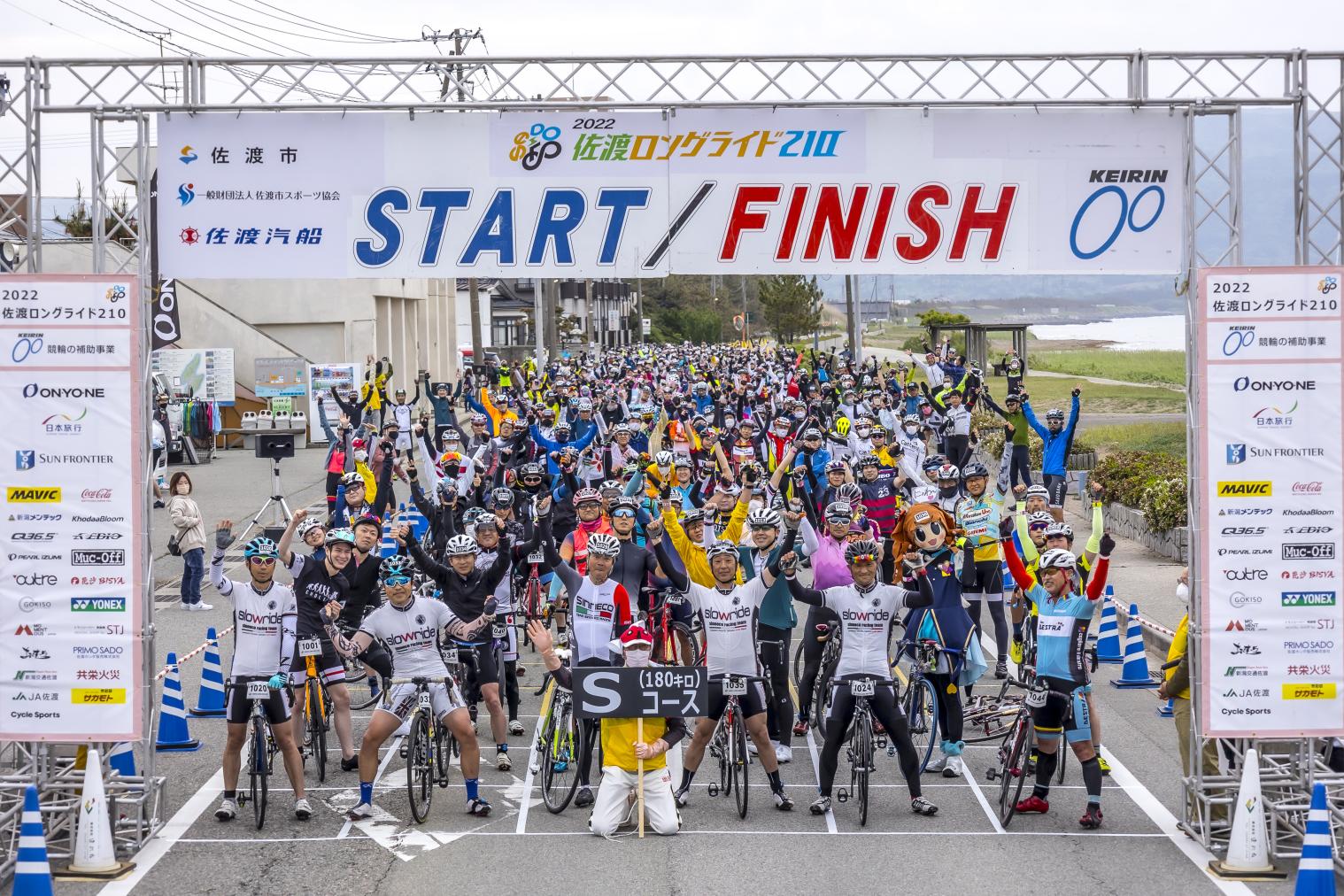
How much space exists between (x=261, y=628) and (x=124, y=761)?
1571 millimetres

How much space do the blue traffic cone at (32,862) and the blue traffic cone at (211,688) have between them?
5.77 meters

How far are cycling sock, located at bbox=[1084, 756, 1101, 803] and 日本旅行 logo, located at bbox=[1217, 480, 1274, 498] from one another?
6.87ft

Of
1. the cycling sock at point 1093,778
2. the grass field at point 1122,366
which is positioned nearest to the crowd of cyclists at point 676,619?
the cycling sock at point 1093,778

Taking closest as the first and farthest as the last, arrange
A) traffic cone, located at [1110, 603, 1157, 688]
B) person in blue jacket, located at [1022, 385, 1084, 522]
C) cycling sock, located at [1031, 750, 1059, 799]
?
cycling sock, located at [1031, 750, 1059, 799] < traffic cone, located at [1110, 603, 1157, 688] < person in blue jacket, located at [1022, 385, 1084, 522]

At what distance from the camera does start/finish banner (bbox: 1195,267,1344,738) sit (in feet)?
34.0

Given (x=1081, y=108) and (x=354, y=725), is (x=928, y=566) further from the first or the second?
(x=354, y=725)

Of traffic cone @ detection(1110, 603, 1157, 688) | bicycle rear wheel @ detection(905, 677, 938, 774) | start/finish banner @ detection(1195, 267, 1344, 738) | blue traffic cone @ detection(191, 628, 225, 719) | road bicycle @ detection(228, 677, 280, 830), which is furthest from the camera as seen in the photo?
traffic cone @ detection(1110, 603, 1157, 688)

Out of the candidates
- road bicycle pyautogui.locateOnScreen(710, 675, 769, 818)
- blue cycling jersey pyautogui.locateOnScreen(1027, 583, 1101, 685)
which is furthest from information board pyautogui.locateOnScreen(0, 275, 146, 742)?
blue cycling jersey pyautogui.locateOnScreen(1027, 583, 1101, 685)

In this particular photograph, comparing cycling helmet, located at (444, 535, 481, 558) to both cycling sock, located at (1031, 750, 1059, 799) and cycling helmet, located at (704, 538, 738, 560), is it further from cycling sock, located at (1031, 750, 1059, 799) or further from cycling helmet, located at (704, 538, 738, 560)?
cycling sock, located at (1031, 750, 1059, 799)

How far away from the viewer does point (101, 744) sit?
11031mm

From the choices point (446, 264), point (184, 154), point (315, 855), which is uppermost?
point (184, 154)

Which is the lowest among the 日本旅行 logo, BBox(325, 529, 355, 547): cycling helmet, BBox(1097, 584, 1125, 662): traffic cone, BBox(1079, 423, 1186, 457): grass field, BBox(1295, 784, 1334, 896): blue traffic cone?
BBox(1295, 784, 1334, 896): blue traffic cone

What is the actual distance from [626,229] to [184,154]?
3.27 metres

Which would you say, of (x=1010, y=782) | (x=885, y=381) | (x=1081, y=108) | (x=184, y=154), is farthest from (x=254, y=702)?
(x=885, y=381)
